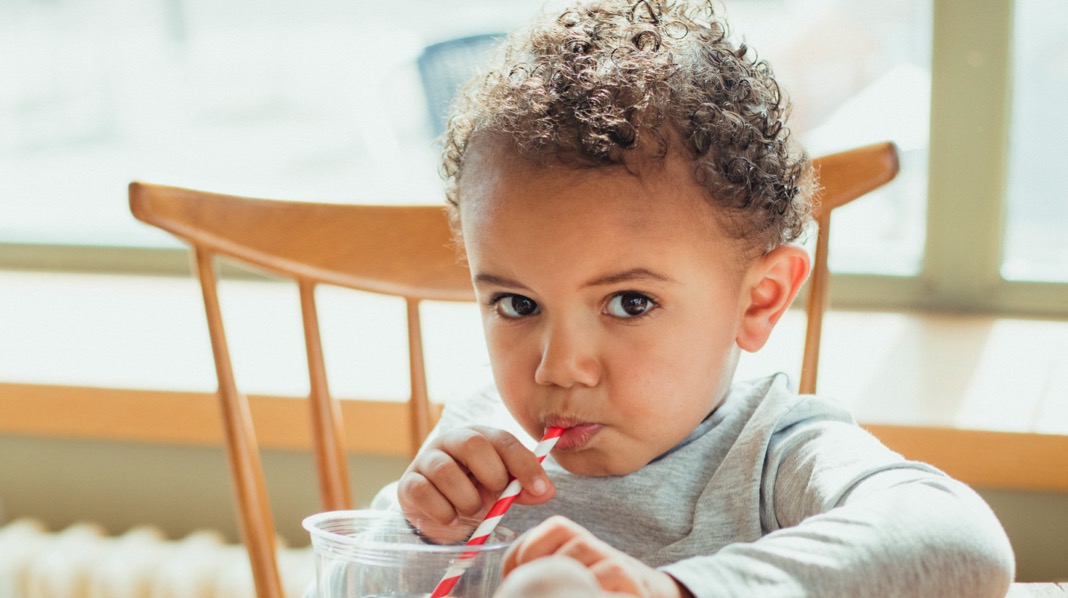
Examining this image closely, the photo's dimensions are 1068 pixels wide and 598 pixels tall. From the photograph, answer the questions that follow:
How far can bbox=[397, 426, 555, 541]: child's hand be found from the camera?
775 millimetres

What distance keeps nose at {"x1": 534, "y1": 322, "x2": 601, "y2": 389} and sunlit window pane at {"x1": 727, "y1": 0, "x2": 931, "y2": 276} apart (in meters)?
0.86

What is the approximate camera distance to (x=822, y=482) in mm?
742

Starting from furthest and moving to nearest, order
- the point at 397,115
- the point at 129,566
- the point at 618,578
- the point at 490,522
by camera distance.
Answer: the point at 397,115 → the point at 129,566 → the point at 490,522 → the point at 618,578

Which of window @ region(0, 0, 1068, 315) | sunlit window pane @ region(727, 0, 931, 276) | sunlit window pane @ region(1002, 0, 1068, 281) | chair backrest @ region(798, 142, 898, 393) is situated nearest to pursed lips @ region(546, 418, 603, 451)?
chair backrest @ region(798, 142, 898, 393)

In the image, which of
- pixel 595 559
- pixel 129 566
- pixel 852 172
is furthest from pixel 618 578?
pixel 129 566

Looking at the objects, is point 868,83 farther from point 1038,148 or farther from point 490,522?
point 490,522

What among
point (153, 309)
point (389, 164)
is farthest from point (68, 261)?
point (389, 164)

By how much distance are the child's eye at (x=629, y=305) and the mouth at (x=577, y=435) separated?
0.26 feet

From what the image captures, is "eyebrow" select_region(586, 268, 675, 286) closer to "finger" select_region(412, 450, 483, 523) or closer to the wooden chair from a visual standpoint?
"finger" select_region(412, 450, 483, 523)

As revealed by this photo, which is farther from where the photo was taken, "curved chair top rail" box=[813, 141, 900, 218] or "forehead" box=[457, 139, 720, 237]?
"curved chair top rail" box=[813, 141, 900, 218]

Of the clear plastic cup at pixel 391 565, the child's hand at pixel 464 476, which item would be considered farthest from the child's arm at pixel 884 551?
the child's hand at pixel 464 476

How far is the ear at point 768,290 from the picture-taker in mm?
865

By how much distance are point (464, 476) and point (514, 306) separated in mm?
125

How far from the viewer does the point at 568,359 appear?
0.78 metres
